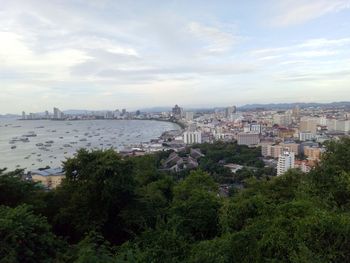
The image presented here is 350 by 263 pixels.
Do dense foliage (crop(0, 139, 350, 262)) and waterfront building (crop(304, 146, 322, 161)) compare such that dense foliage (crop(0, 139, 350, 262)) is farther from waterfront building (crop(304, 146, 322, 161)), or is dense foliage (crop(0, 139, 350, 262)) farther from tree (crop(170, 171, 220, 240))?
waterfront building (crop(304, 146, 322, 161))

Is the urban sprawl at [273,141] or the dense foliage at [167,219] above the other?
the dense foliage at [167,219]

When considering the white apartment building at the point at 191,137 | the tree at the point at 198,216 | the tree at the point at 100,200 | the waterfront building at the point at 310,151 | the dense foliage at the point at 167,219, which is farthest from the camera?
the white apartment building at the point at 191,137

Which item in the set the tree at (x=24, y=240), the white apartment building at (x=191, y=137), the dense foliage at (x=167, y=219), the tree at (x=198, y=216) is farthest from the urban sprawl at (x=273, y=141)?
the tree at (x=24, y=240)

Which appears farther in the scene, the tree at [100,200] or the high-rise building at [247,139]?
the high-rise building at [247,139]

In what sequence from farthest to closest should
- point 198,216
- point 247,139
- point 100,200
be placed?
point 247,139 → point 100,200 → point 198,216

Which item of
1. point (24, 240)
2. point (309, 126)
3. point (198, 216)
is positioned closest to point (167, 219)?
point (198, 216)

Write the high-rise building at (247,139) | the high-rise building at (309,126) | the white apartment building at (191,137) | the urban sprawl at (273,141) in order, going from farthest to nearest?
the high-rise building at (309,126)
the white apartment building at (191,137)
the high-rise building at (247,139)
the urban sprawl at (273,141)

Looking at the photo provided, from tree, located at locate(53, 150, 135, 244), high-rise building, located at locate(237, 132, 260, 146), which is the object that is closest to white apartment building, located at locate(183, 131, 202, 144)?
high-rise building, located at locate(237, 132, 260, 146)

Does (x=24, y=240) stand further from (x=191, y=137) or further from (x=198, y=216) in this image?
(x=191, y=137)

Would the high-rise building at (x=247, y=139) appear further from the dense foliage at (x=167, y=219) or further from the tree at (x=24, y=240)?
the tree at (x=24, y=240)
